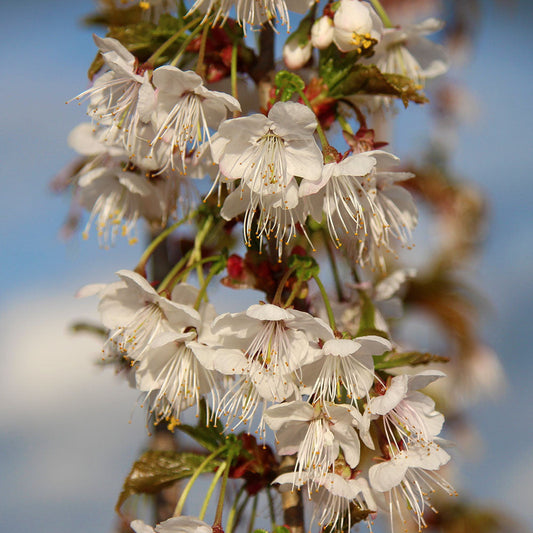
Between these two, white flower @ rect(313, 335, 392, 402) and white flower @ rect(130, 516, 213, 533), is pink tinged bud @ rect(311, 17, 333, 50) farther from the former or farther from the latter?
white flower @ rect(130, 516, 213, 533)

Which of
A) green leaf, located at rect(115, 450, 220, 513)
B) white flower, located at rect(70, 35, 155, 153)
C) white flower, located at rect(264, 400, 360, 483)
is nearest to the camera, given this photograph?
white flower, located at rect(264, 400, 360, 483)

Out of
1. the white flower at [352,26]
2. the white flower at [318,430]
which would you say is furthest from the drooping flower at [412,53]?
the white flower at [318,430]

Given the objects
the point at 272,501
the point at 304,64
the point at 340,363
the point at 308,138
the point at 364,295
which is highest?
the point at 304,64

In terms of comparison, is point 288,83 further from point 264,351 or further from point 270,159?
point 264,351

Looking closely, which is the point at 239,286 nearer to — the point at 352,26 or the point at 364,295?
the point at 364,295

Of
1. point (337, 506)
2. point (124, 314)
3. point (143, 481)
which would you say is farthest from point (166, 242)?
point (337, 506)

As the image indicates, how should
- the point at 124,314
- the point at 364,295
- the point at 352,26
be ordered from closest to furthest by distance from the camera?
the point at 352,26, the point at 124,314, the point at 364,295

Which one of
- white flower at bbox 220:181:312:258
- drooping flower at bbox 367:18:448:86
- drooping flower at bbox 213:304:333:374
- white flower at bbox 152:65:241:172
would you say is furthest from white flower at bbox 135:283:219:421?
drooping flower at bbox 367:18:448:86

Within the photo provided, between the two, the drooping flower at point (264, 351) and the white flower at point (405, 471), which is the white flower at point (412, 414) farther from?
the drooping flower at point (264, 351)
